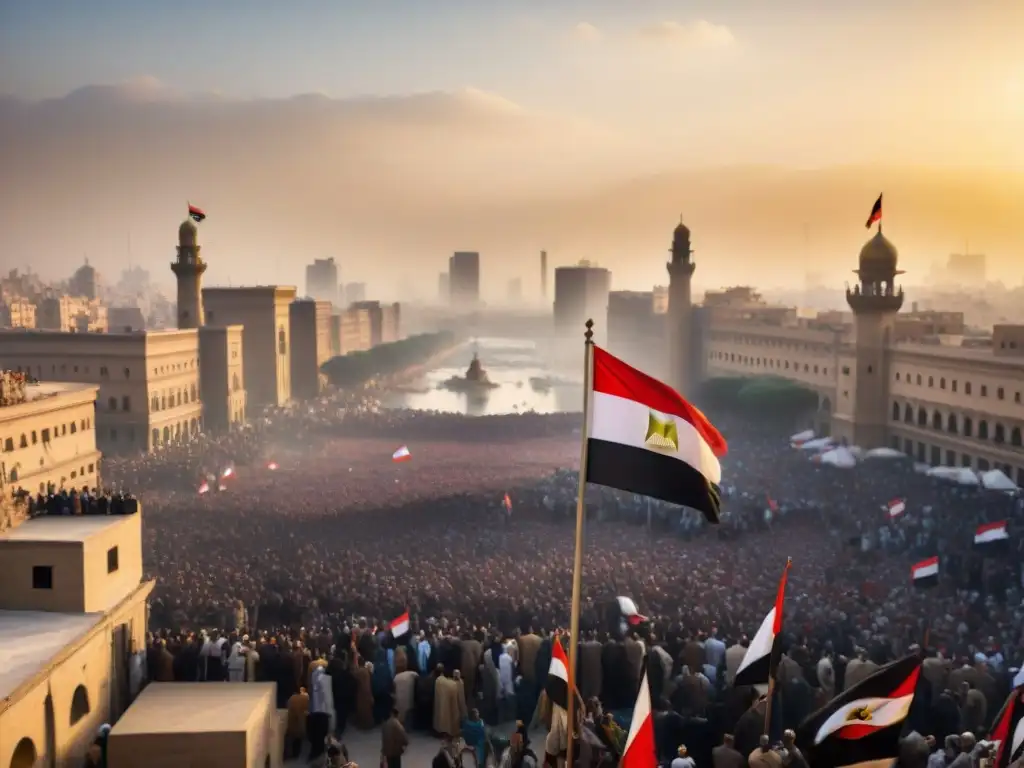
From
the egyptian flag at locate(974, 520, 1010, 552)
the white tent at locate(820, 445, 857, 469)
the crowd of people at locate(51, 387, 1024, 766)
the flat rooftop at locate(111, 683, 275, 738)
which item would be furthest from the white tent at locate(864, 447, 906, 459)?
the flat rooftop at locate(111, 683, 275, 738)

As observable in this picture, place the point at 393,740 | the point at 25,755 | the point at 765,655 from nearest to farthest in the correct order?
1. the point at 765,655
2. the point at 25,755
3. the point at 393,740

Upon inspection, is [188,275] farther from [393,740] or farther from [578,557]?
[578,557]

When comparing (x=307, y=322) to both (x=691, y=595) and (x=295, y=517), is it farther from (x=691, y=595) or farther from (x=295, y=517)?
(x=691, y=595)

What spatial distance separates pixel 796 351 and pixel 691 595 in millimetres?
35680

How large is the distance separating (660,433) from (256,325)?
178 ft

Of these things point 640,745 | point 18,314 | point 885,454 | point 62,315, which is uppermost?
point 18,314

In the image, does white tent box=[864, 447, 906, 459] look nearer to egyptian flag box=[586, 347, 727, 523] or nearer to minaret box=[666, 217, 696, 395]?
minaret box=[666, 217, 696, 395]

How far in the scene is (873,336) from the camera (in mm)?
41469

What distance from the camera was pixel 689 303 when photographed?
63.3 meters

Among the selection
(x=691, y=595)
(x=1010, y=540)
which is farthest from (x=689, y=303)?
(x=691, y=595)

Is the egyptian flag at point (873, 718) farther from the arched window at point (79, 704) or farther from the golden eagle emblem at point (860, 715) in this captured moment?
the arched window at point (79, 704)

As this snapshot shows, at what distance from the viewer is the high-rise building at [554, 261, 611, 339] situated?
5812 inches

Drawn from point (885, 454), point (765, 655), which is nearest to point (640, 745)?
point (765, 655)

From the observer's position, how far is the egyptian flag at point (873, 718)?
855 centimetres
